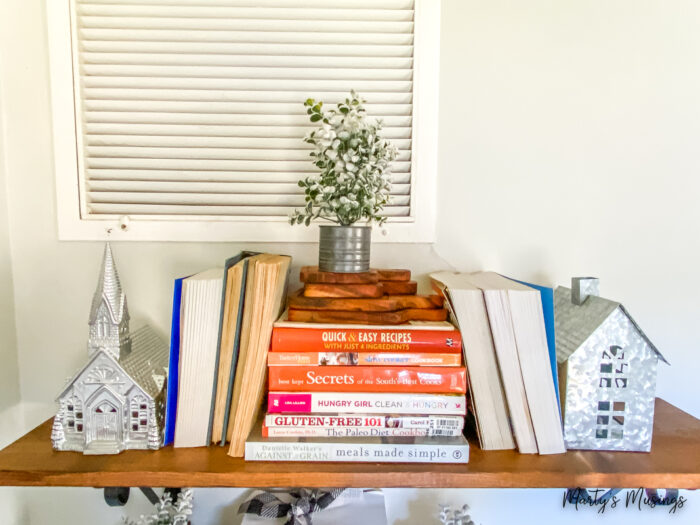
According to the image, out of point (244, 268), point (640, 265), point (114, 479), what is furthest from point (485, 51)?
point (114, 479)

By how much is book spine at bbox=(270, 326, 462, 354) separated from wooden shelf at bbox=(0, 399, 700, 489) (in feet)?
0.56

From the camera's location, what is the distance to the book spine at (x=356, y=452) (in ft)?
2.04

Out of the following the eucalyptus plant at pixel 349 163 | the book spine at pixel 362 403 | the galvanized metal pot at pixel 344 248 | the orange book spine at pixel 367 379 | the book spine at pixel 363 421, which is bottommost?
the book spine at pixel 363 421

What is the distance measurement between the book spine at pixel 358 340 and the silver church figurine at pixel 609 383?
21 cm

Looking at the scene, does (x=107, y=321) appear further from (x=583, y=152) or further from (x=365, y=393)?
(x=583, y=152)

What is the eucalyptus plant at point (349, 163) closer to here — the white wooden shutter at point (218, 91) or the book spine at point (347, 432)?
the white wooden shutter at point (218, 91)

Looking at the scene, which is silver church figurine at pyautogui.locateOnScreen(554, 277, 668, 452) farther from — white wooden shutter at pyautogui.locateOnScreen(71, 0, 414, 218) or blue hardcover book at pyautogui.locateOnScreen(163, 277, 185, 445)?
blue hardcover book at pyautogui.locateOnScreen(163, 277, 185, 445)

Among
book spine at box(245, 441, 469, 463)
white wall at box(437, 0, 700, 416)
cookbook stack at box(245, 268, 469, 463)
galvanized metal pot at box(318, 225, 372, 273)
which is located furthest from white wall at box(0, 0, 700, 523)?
book spine at box(245, 441, 469, 463)

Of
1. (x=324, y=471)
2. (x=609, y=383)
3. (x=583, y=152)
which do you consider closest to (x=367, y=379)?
(x=324, y=471)

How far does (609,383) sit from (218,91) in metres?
0.90

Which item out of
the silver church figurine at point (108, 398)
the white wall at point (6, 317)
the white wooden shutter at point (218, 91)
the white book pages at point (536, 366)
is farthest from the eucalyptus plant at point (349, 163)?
the white wall at point (6, 317)

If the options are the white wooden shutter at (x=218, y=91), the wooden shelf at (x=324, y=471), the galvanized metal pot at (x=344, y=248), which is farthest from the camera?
the white wooden shutter at (x=218, y=91)

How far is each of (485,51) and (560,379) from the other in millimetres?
659

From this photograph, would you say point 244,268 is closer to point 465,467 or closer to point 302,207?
point 302,207
